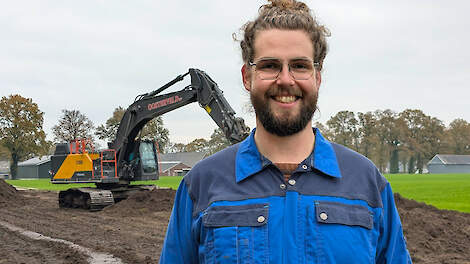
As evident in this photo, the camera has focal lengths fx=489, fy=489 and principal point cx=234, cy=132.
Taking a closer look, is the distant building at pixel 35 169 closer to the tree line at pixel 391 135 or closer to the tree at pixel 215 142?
the tree at pixel 215 142

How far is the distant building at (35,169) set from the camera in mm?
87062

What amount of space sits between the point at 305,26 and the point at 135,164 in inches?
668

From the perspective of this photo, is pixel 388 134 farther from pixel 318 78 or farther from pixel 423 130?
pixel 318 78

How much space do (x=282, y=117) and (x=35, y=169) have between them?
93956 millimetres

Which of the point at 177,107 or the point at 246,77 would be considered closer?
the point at 246,77

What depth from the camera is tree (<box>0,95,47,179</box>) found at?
204 feet

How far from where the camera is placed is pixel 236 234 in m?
1.96

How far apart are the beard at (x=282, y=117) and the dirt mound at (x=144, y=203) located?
15171 mm

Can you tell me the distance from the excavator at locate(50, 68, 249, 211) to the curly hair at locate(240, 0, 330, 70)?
44.7 feet

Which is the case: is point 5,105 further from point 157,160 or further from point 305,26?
point 305,26

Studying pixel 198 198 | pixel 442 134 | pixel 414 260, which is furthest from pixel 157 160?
pixel 442 134

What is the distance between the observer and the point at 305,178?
→ 2.01 metres

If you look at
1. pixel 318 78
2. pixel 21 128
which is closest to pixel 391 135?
pixel 21 128

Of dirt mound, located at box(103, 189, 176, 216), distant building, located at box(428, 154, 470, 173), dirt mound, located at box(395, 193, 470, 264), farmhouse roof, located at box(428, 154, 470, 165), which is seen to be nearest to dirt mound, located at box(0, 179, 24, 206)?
dirt mound, located at box(103, 189, 176, 216)
